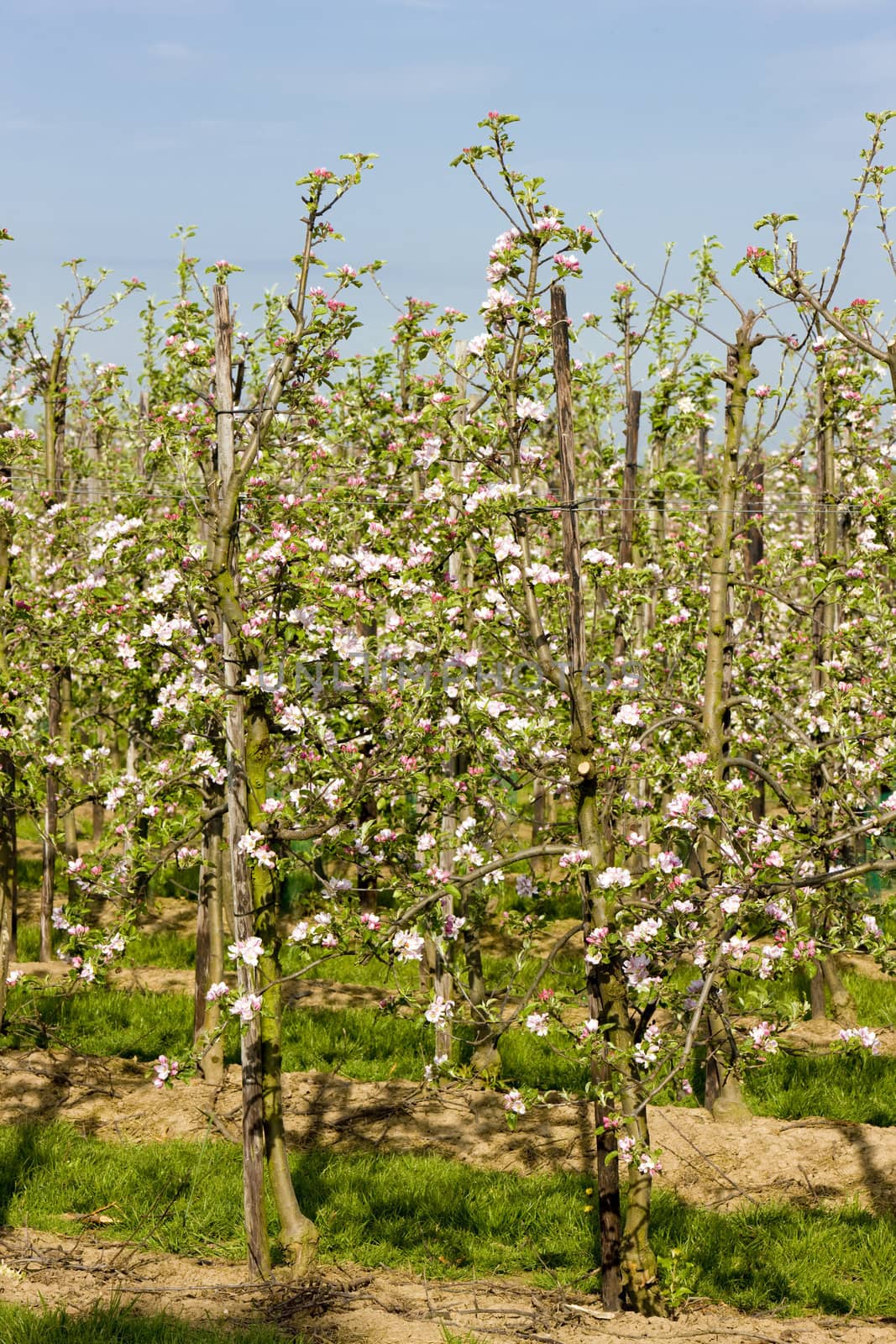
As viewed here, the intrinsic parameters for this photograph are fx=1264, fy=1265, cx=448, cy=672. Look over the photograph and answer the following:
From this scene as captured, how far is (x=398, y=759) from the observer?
8062 millimetres

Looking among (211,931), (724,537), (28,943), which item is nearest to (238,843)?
(211,931)

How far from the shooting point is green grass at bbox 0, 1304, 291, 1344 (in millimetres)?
5516

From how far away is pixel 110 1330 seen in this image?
18.6 ft

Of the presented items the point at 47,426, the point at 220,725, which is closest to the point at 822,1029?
the point at 220,725

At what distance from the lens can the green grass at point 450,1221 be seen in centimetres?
730

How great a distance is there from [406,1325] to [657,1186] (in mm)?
2799

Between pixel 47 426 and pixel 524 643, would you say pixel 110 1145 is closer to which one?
pixel 524 643

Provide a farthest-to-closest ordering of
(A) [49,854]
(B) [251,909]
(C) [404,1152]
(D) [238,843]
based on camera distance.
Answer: (A) [49,854] < (C) [404,1152] < (B) [251,909] < (D) [238,843]

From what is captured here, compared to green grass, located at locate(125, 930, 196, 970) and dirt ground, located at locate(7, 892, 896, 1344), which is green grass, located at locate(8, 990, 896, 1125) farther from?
green grass, located at locate(125, 930, 196, 970)

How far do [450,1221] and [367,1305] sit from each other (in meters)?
1.27

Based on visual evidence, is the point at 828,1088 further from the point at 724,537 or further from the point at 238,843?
the point at 238,843

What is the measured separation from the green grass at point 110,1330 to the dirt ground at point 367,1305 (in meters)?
0.23

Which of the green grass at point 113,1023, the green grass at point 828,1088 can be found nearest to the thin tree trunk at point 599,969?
the green grass at point 828,1088

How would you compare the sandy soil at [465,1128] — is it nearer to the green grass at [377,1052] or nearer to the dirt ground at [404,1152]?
the dirt ground at [404,1152]
